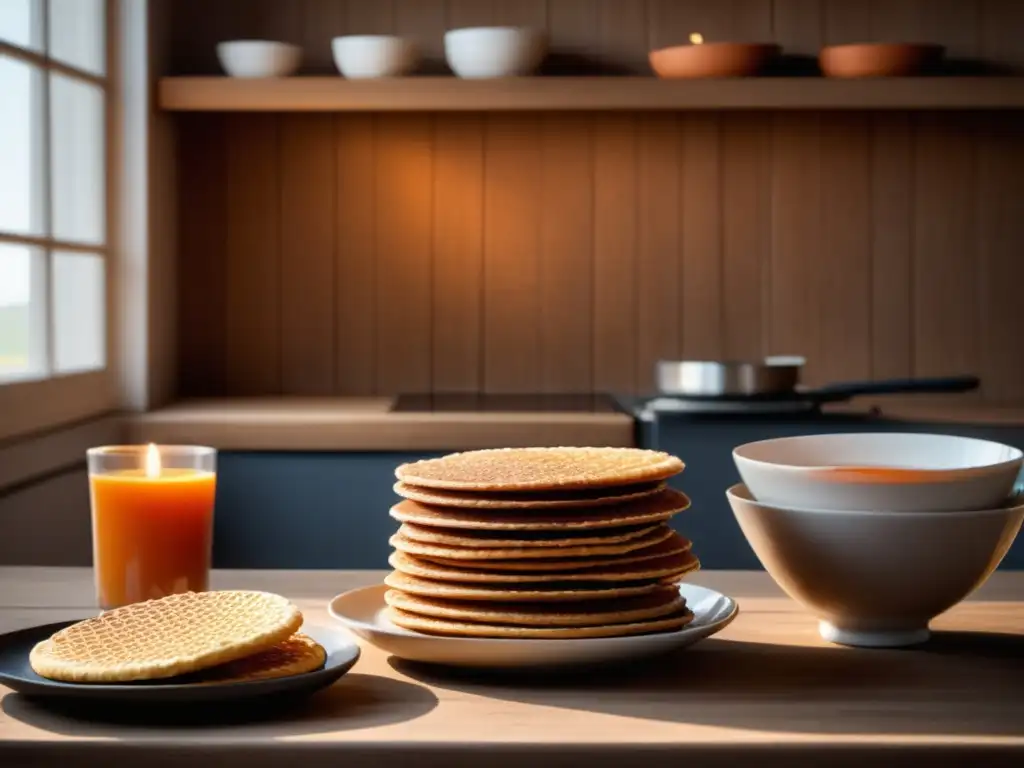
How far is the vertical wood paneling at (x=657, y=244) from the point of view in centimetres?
325

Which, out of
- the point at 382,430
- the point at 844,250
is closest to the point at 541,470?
the point at 382,430

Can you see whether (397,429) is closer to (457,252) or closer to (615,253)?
(457,252)

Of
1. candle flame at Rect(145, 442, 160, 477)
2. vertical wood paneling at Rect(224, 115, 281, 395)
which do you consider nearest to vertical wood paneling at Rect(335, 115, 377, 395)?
vertical wood paneling at Rect(224, 115, 281, 395)

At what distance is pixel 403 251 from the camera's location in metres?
3.28

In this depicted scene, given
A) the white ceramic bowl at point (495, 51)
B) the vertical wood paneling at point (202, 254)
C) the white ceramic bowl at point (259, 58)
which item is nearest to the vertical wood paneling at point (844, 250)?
the white ceramic bowl at point (495, 51)

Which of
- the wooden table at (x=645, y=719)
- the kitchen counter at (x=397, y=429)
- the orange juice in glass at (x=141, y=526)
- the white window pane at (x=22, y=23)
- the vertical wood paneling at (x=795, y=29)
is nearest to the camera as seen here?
the wooden table at (x=645, y=719)

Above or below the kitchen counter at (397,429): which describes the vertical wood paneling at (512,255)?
above

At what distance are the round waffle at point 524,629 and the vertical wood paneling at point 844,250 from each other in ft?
8.30

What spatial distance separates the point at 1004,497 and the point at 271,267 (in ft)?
8.40

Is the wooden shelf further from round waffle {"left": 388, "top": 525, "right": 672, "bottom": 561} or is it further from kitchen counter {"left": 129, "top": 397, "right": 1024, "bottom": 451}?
round waffle {"left": 388, "top": 525, "right": 672, "bottom": 561}

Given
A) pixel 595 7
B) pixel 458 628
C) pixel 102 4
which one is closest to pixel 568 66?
pixel 595 7

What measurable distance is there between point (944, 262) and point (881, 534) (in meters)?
2.56

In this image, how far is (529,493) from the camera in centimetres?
84

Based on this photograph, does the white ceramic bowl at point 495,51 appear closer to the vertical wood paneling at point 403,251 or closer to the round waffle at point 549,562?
the vertical wood paneling at point 403,251
